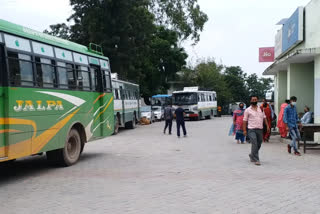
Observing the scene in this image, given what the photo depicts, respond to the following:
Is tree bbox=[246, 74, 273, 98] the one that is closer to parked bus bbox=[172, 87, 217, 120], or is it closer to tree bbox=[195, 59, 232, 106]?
tree bbox=[195, 59, 232, 106]

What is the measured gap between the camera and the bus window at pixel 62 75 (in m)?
9.64

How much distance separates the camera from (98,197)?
6578 millimetres

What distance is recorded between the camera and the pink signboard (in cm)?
2752

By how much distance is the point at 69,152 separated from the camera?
34.4 feet

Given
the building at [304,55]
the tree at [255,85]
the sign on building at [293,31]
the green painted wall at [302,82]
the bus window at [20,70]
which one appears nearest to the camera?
the bus window at [20,70]

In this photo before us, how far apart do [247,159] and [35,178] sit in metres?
5.94

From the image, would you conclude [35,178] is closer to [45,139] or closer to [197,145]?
[45,139]

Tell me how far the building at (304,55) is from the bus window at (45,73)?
9517mm

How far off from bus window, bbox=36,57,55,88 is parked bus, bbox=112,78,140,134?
11.7 meters

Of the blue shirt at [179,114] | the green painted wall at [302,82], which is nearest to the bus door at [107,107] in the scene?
the blue shirt at [179,114]

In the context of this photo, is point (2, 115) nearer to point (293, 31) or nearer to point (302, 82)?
point (302, 82)

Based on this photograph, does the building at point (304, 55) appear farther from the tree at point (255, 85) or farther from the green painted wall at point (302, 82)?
the tree at point (255, 85)

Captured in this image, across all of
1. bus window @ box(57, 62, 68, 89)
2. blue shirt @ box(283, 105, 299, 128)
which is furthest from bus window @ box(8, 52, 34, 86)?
blue shirt @ box(283, 105, 299, 128)

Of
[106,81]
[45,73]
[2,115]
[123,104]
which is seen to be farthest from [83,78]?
[123,104]
